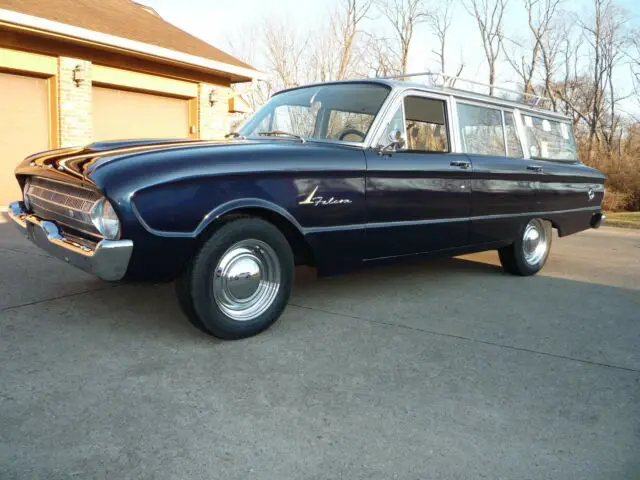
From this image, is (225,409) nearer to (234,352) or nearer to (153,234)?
(234,352)

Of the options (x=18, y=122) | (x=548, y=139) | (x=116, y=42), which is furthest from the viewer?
(x=116, y=42)

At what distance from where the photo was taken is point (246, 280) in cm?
366

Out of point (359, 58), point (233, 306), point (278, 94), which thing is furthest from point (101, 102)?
point (359, 58)

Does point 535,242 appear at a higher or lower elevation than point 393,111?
lower

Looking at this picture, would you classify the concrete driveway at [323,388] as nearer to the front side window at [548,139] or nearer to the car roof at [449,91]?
the car roof at [449,91]

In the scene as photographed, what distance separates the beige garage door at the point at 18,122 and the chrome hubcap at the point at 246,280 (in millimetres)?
8363

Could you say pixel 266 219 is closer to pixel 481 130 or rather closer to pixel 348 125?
pixel 348 125

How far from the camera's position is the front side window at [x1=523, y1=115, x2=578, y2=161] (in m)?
6.12

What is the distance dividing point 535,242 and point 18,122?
29.1 feet

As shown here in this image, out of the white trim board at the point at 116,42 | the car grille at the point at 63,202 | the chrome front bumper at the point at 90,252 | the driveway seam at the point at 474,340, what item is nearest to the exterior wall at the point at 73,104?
the white trim board at the point at 116,42

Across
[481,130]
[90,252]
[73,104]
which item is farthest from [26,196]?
[73,104]

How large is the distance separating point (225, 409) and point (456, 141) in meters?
3.35

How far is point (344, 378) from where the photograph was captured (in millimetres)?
3092

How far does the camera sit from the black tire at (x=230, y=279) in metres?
3.38
